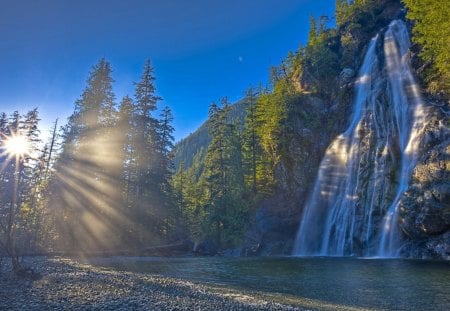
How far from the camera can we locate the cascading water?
30062mm

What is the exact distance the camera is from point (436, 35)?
30.6 meters

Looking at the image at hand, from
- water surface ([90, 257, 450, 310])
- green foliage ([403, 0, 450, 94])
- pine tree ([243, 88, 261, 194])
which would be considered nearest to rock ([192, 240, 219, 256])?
pine tree ([243, 88, 261, 194])

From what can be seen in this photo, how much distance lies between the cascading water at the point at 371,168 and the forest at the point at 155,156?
2704 mm

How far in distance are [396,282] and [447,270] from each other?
5262 millimetres

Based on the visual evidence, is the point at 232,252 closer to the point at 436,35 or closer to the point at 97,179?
the point at 97,179

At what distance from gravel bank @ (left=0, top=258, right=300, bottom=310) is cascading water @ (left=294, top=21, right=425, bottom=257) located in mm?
19901

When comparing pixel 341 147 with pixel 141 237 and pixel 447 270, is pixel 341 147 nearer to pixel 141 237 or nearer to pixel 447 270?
pixel 447 270

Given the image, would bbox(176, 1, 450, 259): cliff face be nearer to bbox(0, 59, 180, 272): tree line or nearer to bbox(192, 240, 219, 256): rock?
bbox(192, 240, 219, 256): rock

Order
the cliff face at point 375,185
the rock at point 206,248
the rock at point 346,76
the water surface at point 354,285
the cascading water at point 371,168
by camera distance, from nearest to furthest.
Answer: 1. the water surface at point 354,285
2. the cliff face at point 375,185
3. the cascading water at point 371,168
4. the rock at point 206,248
5. the rock at point 346,76

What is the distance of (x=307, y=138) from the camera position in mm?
45188

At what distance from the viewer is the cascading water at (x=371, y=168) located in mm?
30062

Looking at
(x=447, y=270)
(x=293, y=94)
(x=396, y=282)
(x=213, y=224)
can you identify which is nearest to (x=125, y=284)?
(x=396, y=282)

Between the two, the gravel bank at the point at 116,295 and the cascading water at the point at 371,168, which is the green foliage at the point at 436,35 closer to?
the cascading water at the point at 371,168

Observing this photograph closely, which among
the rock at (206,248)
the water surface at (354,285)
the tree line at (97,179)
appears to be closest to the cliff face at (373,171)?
the rock at (206,248)
